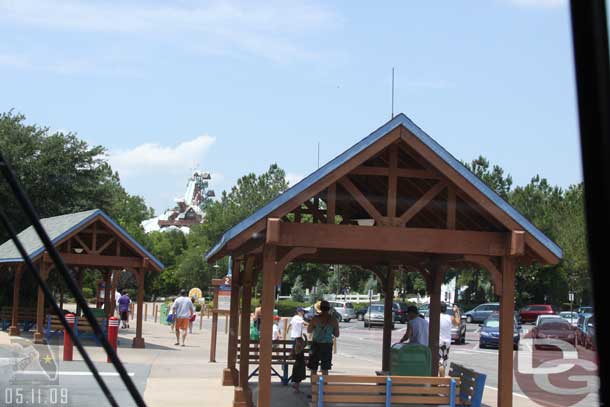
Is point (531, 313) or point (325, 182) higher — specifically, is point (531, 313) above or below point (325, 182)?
below

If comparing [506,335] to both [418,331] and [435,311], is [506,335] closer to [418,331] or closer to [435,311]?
[418,331]

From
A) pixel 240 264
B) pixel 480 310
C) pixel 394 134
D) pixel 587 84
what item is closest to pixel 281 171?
pixel 480 310

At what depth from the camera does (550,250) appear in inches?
451

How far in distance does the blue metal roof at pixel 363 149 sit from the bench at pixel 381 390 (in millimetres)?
2046

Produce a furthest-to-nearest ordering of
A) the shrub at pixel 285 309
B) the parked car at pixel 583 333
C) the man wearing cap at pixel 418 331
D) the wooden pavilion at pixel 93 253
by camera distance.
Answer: the shrub at pixel 285 309
the parked car at pixel 583 333
the wooden pavilion at pixel 93 253
the man wearing cap at pixel 418 331

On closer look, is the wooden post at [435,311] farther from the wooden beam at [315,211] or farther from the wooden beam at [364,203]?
the wooden beam at [364,203]

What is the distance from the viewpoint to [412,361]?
12.5 m

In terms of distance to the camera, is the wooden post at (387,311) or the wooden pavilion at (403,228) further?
the wooden post at (387,311)

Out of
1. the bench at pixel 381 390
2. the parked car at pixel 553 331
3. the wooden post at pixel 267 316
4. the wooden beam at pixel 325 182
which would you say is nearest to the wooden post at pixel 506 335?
the bench at pixel 381 390

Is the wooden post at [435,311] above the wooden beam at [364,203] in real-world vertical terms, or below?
below

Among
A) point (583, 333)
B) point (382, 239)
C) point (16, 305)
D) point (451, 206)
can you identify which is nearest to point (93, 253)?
point (16, 305)

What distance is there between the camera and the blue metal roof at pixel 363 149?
36.5 feet

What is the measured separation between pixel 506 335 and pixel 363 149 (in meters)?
2.90

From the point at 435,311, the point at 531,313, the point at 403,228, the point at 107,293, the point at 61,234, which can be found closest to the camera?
the point at 403,228
